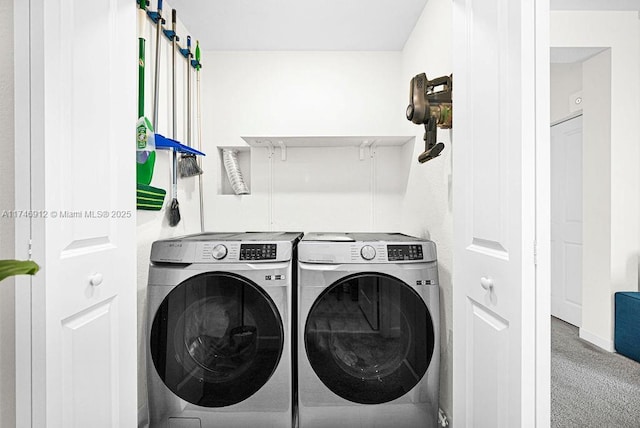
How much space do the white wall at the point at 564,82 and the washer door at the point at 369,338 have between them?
98 cm

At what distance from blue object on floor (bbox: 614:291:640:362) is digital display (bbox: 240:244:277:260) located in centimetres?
134

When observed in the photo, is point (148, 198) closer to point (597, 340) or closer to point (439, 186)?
point (439, 186)

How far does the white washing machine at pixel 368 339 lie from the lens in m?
1.72

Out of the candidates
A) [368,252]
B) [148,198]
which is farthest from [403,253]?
[148,198]

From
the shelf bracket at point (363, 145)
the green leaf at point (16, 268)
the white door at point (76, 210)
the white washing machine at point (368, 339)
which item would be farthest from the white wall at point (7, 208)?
the shelf bracket at point (363, 145)

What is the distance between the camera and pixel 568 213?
1337 mm

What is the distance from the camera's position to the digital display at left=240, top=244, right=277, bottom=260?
1.73 meters

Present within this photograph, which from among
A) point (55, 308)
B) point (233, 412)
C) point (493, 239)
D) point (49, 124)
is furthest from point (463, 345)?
point (49, 124)

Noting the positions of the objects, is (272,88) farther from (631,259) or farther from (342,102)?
(631,259)

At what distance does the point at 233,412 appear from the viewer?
1.71 meters

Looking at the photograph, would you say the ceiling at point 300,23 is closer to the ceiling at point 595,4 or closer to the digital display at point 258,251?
the ceiling at point 595,4

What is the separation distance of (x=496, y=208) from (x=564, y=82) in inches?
22.7

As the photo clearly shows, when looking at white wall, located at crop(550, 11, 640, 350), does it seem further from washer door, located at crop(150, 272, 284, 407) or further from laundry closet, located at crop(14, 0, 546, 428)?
washer door, located at crop(150, 272, 284, 407)

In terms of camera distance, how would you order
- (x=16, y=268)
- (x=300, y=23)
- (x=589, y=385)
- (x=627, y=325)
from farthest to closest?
1. (x=300, y=23)
2. (x=589, y=385)
3. (x=627, y=325)
4. (x=16, y=268)
